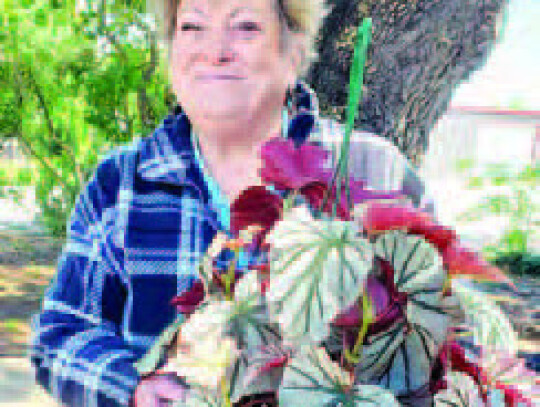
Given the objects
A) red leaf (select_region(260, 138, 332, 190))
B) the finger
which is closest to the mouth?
red leaf (select_region(260, 138, 332, 190))

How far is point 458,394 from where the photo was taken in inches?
19.9

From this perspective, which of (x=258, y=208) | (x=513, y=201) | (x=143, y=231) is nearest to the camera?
(x=258, y=208)

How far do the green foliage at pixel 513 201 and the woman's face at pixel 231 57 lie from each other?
6.82 meters

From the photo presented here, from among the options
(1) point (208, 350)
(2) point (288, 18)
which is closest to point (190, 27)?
(2) point (288, 18)

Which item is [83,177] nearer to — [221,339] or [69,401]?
[69,401]

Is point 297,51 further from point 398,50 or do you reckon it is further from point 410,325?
point 398,50

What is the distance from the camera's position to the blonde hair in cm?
122

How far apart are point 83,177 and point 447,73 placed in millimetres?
4420

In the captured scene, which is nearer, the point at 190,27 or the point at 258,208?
the point at 258,208

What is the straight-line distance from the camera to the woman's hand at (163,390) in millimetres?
553

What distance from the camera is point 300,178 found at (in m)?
0.55

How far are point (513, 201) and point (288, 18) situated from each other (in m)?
7.65

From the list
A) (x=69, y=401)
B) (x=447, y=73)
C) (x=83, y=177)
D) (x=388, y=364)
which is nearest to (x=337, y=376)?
(x=388, y=364)

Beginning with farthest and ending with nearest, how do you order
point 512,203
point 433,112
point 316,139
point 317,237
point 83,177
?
point 512,203, point 83,177, point 433,112, point 316,139, point 317,237
